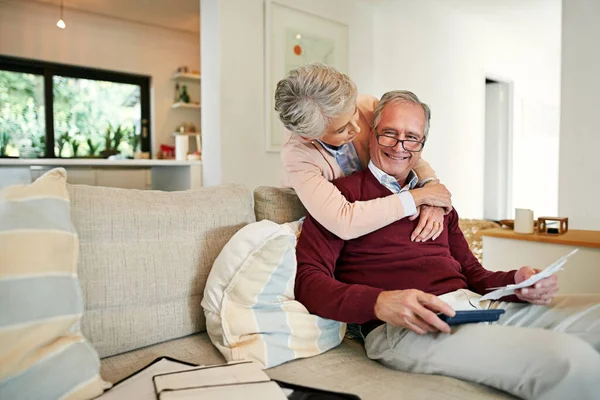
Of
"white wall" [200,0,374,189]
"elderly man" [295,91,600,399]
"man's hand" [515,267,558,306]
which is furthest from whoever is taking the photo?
"white wall" [200,0,374,189]

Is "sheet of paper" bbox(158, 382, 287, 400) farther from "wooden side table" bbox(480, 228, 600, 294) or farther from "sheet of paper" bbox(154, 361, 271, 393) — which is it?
"wooden side table" bbox(480, 228, 600, 294)

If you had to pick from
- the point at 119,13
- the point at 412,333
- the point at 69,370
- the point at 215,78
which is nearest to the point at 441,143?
the point at 215,78

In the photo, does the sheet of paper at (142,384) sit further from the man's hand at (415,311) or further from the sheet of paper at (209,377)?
the man's hand at (415,311)

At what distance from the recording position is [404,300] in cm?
106

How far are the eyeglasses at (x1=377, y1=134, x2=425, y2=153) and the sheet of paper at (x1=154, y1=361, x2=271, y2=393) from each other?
802 mm

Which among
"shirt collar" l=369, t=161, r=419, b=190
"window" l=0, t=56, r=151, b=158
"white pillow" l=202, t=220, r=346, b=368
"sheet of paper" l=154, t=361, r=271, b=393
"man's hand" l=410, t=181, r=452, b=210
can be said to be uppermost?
"window" l=0, t=56, r=151, b=158

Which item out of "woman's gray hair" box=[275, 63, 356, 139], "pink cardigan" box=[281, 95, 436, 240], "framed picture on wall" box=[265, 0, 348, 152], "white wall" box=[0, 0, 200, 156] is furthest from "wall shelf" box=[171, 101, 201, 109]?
"woman's gray hair" box=[275, 63, 356, 139]

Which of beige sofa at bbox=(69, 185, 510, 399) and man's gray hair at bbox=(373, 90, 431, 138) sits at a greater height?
man's gray hair at bbox=(373, 90, 431, 138)

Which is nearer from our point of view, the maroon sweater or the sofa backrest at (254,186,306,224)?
the maroon sweater

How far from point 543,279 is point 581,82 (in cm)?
235

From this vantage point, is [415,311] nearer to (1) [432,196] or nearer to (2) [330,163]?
(1) [432,196]

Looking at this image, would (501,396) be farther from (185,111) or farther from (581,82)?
(185,111)

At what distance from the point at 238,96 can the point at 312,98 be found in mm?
2071

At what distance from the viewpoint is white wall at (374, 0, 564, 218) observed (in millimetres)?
4789
